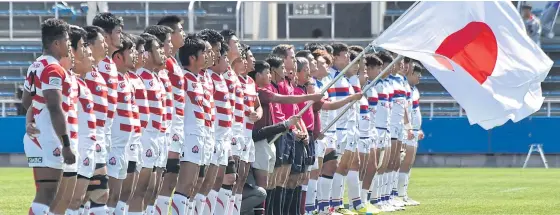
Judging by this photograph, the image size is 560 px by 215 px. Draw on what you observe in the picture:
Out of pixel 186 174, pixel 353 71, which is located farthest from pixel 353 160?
pixel 186 174

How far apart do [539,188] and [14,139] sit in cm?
1253

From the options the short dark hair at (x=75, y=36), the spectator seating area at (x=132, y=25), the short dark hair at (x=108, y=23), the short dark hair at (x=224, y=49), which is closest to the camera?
the short dark hair at (x=75, y=36)

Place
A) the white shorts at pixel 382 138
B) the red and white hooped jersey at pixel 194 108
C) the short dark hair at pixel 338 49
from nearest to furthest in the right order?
the red and white hooped jersey at pixel 194 108, the short dark hair at pixel 338 49, the white shorts at pixel 382 138

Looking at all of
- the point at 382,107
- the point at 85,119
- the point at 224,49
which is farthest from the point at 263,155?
the point at 382,107

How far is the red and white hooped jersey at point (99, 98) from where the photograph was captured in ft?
32.6

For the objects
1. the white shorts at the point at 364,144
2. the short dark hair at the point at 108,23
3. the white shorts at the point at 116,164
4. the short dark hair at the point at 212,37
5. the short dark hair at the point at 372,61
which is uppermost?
the short dark hair at the point at 108,23

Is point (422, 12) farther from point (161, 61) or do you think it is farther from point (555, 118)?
point (555, 118)

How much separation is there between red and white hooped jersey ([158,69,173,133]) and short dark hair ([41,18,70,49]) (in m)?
1.65

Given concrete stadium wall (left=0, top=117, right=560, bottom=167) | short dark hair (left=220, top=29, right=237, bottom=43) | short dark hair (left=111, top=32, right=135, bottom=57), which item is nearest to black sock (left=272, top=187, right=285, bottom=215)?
short dark hair (left=220, top=29, right=237, bottom=43)

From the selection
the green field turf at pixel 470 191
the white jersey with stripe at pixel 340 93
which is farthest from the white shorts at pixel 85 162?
the white jersey with stripe at pixel 340 93

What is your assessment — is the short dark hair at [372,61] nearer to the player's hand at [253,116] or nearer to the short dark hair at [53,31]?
the player's hand at [253,116]

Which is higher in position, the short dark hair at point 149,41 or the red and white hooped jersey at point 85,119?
the short dark hair at point 149,41

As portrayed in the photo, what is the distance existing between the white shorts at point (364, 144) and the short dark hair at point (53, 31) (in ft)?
26.4

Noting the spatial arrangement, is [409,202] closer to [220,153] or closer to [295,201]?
[295,201]
